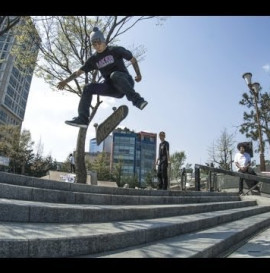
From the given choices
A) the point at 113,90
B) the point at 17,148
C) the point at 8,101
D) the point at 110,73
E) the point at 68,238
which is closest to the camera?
the point at 68,238

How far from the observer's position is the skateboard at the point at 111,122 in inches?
226

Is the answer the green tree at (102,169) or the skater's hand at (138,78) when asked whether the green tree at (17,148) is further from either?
the skater's hand at (138,78)

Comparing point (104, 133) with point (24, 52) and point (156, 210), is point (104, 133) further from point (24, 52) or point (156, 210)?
point (24, 52)

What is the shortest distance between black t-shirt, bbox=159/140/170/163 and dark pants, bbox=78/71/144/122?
410 cm

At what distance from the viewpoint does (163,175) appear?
9.41 m

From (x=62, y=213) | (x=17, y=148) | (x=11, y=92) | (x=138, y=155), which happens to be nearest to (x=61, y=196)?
(x=62, y=213)

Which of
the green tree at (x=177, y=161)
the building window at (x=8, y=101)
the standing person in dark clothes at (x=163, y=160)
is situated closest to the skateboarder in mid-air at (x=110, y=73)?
the standing person in dark clothes at (x=163, y=160)

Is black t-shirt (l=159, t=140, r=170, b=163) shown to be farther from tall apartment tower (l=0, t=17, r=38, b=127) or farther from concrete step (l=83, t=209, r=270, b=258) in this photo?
tall apartment tower (l=0, t=17, r=38, b=127)

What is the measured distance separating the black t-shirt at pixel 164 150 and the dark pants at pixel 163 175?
138 mm

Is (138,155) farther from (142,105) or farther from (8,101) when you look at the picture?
(142,105)

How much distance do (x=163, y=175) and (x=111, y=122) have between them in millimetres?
3923

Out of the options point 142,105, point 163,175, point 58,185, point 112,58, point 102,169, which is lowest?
point 58,185

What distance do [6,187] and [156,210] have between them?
2.06 metres

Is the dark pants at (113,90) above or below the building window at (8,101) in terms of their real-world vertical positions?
below
